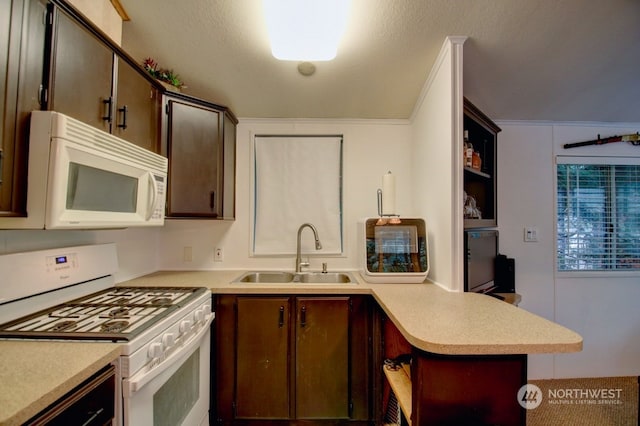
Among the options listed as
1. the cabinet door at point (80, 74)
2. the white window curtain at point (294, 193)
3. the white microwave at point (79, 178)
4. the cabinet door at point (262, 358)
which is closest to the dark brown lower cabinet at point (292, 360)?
the cabinet door at point (262, 358)

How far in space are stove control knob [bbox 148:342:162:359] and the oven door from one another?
4cm

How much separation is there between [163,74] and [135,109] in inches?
16.2

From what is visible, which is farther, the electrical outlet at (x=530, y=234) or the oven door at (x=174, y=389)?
the electrical outlet at (x=530, y=234)

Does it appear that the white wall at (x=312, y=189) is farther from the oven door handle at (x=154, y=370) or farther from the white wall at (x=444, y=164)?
the oven door handle at (x=154, y=370)

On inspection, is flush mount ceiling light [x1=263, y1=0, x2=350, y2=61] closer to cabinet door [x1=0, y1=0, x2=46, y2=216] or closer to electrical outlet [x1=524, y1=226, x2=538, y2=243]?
cabinet door [x1=0, y1=0, x2=46, y2=216]

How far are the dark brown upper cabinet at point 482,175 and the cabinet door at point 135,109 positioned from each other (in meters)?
1.89

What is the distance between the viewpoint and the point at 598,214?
221cm

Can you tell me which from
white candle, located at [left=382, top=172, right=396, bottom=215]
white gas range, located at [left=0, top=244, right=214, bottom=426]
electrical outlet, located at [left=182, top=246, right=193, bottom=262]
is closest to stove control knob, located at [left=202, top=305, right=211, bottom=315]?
white gas range, located at [left=0, top=244, right=214, bottom=426]

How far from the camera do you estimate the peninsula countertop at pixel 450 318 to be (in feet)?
2.80

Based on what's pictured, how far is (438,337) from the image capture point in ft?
2.94

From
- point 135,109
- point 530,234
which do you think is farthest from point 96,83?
point 530,234

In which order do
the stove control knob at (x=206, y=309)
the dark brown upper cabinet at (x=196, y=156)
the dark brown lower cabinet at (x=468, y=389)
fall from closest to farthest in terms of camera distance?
the dark brown lower cabinet at (x=468, y=389)
the stove control knob at (x=206, y=309)
the dark brown upper cabinet at (x=196, y=156)

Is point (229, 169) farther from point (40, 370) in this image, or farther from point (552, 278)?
point (552, 278)

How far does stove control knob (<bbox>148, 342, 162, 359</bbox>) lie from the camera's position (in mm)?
981
